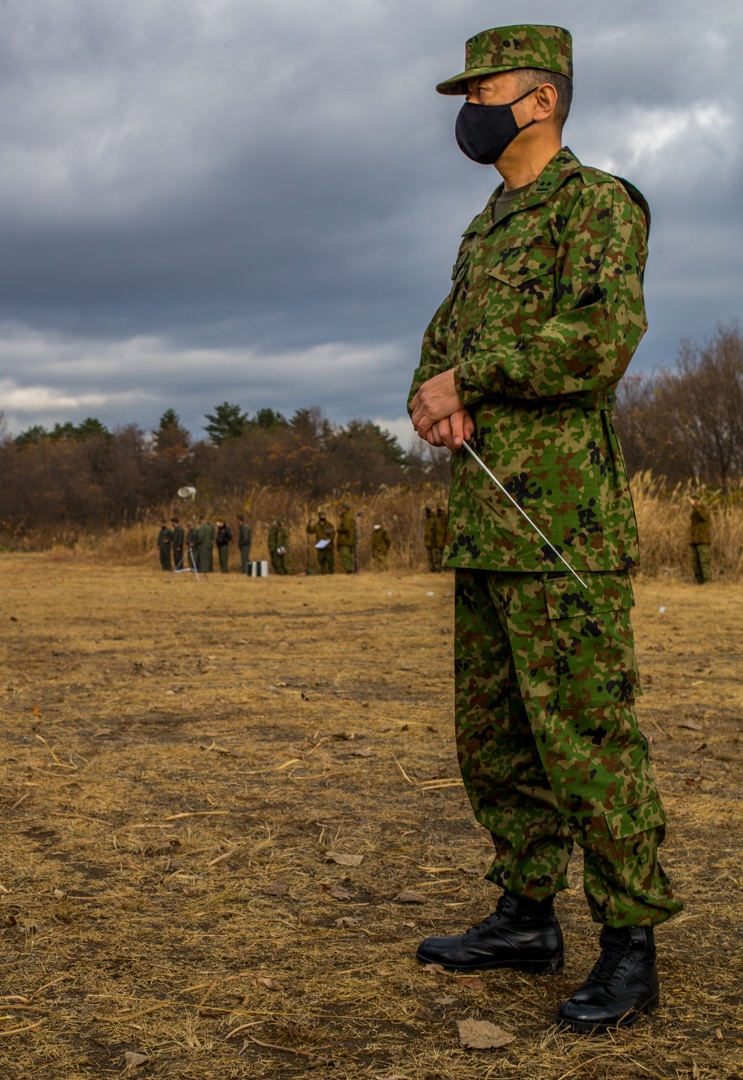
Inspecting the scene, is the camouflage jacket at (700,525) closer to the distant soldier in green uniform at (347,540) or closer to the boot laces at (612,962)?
the distant soldier in green uniform at (347,540)

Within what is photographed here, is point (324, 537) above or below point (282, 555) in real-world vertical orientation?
above

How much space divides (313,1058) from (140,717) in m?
4.41

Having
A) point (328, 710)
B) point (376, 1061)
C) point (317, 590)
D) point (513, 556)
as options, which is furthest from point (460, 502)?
point (317, 590)

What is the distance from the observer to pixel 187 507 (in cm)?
3994

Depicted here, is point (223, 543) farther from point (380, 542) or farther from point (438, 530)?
point (438, 530)

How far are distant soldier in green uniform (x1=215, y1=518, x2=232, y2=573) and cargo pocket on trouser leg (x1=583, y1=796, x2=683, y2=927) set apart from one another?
92.7 feet

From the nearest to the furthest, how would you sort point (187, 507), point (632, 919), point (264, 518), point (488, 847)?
point (632, 919)
point (488, 847)
point (264, 518)
point (187, 507)

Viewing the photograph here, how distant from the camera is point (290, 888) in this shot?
3.53 metres

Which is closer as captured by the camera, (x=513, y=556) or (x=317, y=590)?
(x=513, y=556)

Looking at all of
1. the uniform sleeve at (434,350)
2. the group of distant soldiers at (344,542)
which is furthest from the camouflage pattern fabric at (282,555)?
the uniform sleeve at (434,350)

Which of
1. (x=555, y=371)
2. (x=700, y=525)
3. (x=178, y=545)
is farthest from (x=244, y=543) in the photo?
(x=555, y=371)

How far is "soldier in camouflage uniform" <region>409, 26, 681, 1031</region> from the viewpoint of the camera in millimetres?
2500

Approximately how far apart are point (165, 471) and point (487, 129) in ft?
190

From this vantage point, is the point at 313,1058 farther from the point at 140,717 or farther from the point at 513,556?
the point at 140,717
